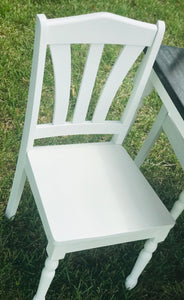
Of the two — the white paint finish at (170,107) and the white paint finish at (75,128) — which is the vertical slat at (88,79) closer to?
the white paint finish at (75,128)

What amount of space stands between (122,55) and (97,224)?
631mm

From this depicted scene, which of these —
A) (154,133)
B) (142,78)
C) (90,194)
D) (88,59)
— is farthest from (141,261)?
(88,59)

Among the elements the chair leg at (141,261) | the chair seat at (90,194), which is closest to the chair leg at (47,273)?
the chair seat at (90,194)

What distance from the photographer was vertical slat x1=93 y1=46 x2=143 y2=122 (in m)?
1.56

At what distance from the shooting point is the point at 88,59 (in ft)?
4.94

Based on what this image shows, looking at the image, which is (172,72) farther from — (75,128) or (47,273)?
(47,273)

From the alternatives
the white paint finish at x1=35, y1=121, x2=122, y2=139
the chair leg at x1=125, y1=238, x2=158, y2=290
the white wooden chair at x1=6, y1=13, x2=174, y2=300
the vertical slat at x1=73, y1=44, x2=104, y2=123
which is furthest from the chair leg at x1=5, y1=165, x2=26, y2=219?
the chair leg at x1=125, y1=238, x2=158, y2=290

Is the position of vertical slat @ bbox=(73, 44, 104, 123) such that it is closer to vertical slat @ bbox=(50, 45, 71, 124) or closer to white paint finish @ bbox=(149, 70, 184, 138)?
vertical slat @ bbox=(50, 45, 71, 124)

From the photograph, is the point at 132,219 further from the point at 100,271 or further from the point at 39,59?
the point at 39,59

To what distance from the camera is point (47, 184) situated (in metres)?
1.61

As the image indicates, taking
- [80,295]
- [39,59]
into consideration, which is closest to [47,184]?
[39,59]

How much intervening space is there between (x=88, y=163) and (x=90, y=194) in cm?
18

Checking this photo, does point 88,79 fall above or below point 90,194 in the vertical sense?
above

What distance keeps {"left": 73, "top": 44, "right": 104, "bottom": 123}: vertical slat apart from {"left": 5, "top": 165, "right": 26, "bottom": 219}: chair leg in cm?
35
